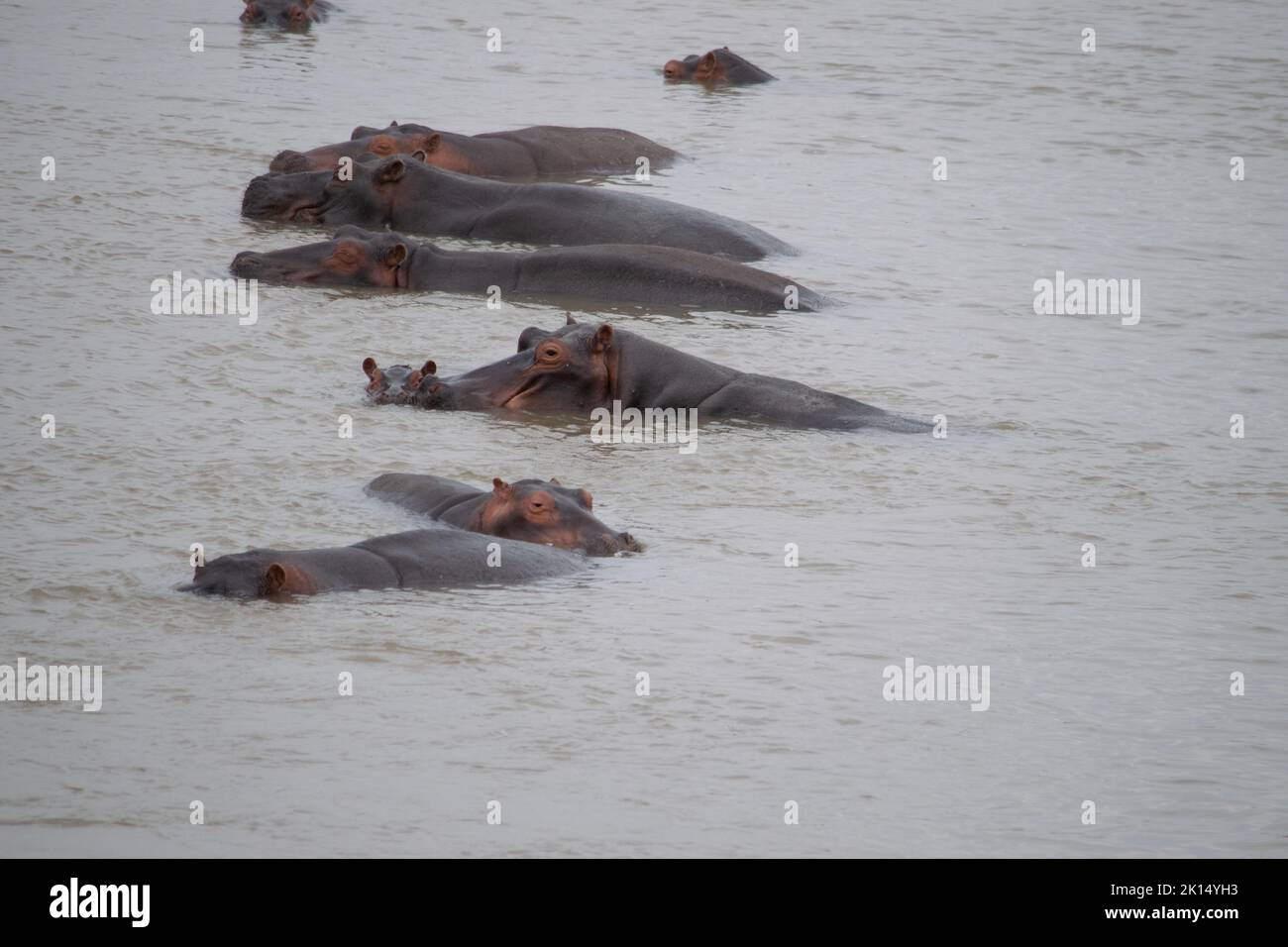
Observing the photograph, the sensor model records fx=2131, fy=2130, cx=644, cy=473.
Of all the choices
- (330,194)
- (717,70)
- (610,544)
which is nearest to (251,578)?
(610,544)

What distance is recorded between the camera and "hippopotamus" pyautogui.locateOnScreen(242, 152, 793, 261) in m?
14.5

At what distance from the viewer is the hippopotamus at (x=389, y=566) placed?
7379mm

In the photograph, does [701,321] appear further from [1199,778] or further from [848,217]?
[1199,778]

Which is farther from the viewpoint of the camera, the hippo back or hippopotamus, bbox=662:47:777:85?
hippopotamus, bbox=662:47:777:85

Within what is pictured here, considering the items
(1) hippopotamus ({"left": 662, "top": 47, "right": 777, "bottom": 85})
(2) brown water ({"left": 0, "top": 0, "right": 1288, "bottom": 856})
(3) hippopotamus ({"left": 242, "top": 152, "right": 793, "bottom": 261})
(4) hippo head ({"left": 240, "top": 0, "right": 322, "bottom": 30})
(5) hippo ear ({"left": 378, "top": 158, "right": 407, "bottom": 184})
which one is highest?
(4) hippo head ({"left": 240, "top": 0, "right": 322, "bottom": 30})

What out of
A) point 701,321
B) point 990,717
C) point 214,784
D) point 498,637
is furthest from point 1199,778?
point 701,321

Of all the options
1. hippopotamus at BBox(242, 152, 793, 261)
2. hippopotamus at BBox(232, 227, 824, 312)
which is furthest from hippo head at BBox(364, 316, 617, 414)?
hippopotamus at BBox(242, 152, 793, 261)

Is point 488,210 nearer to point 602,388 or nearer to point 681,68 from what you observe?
point 602,388

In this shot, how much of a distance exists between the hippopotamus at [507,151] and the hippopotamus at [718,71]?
4.49 m

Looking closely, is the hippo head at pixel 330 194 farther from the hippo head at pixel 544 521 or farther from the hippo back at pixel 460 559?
the hippo back at pixel 460 559

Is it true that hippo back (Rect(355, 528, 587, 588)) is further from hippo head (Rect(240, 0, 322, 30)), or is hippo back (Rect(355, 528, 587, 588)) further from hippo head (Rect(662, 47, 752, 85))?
hippo head (Rect(240, 0, 322, 30))

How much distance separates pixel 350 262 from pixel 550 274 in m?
1.25

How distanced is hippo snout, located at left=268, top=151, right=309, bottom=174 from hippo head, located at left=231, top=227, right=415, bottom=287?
2.25 metres

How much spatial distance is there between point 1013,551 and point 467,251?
19.0 ft
